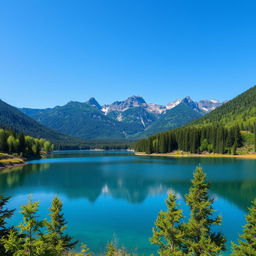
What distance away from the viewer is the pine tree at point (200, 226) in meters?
19.5

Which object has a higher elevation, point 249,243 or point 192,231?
point 192,231

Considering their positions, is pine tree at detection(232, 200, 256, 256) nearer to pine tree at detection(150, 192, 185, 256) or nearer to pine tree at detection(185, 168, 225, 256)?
pine tree at detection(185, 168, 225, 256)

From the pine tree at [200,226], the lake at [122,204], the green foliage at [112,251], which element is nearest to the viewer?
the green foliage at [112,251]

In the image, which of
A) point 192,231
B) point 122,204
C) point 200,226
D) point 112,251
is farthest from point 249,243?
point 122,204

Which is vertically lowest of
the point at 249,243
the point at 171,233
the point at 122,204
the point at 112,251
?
the point at 122,204

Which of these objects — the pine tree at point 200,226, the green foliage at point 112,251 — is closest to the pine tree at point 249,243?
the pine tree at point 200,226

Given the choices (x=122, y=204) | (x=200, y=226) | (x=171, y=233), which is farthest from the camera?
(x=122, y=204)

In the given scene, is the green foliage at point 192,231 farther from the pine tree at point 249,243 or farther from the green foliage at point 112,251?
the green foliage at point 112,251

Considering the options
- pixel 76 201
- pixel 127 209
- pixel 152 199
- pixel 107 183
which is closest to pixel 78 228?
pixel 127 209

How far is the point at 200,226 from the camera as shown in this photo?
2053cm

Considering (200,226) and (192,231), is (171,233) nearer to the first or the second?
(192,231)

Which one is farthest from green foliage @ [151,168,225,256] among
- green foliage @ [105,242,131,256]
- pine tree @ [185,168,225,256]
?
green foliage @ [105,242,131,256]

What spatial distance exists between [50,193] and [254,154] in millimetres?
161610

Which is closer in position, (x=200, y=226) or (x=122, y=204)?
(x=200, y=226)
